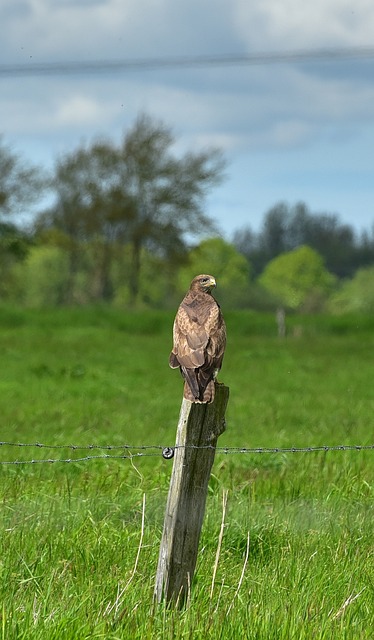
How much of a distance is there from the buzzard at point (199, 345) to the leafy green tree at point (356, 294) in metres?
73.4

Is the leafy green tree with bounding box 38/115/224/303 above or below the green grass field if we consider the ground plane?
above

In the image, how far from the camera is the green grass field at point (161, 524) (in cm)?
529

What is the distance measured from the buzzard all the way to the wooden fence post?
9 centimetres

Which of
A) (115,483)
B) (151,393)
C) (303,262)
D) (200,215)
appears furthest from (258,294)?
(115,483)

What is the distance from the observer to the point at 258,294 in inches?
3260

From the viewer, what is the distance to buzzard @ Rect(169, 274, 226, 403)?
550cm

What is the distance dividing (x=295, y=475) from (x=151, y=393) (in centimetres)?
1102

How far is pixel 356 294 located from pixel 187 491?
103 metres

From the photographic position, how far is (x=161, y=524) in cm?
747

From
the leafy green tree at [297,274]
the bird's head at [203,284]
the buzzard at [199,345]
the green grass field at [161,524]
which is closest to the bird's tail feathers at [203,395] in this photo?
the buzzard at [199,345]

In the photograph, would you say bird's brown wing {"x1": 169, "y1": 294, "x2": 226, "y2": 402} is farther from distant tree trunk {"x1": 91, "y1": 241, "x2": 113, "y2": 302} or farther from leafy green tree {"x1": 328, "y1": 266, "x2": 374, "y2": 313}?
leafy green tree {"x1": 328, "y1": 266, "x2": 374, "y2": 313}

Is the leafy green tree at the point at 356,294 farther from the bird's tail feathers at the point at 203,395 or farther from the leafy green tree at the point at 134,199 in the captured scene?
the bird's tail feathers at the point at 203,395

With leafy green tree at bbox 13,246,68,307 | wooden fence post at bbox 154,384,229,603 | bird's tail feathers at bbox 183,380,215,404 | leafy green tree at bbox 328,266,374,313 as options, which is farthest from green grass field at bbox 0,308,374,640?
leafy green tree at bbox 13,246,68,307

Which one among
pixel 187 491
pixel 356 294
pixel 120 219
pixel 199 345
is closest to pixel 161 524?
pixel 187 491
